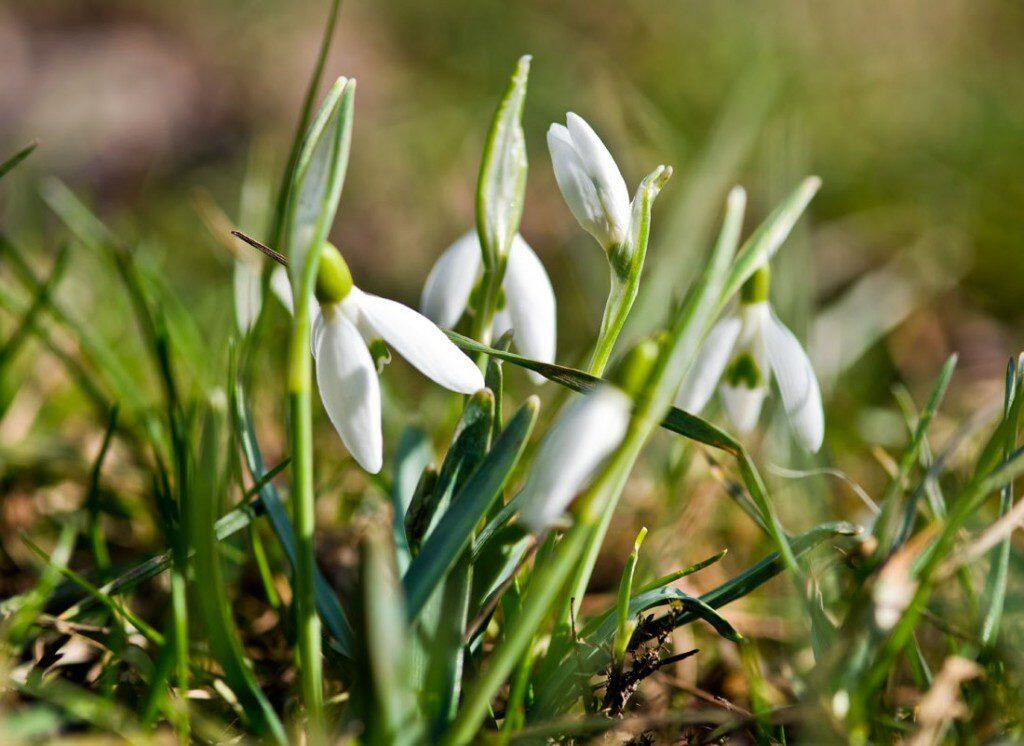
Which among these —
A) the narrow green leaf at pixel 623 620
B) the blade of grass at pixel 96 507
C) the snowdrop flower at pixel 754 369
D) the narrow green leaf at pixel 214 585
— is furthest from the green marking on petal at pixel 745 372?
the blade of grass at pixel 96 507

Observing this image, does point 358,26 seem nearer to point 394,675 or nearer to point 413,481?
point 413,481

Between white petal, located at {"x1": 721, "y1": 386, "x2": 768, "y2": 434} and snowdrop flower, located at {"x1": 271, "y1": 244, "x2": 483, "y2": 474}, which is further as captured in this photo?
white petal, located at {"x1": 721, "y1": 386, "x2": 768, "y2": 434}

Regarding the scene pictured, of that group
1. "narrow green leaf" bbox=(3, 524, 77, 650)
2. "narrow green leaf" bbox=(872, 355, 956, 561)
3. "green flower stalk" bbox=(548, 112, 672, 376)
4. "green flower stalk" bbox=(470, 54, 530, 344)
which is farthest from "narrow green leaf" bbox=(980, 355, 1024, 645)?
"narrow green leaf" bbox=(3, 524, 77, 650)

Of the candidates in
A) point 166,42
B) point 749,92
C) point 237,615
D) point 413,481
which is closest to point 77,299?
point 237,615

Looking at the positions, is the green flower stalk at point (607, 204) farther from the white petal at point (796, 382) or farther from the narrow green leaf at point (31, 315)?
the narrow green leaf at point (31, 315)

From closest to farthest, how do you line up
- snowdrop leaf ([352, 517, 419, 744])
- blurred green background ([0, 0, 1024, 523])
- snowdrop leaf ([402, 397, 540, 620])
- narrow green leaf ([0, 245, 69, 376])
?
snowdrop leaf ([352, 517, 419, 744]), snowdrop leaf ([402, 397, 540, 620]), narrow green leaf ([0, 245, 69, 376]), blurred green background ([0, 0, 1024, 523])

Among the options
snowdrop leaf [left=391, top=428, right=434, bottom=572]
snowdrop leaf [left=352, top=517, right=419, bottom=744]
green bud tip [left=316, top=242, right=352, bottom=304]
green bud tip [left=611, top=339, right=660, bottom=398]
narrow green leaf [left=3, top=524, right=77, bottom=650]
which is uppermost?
green bud tip [left=611, top=339, right=660, bottom=398]

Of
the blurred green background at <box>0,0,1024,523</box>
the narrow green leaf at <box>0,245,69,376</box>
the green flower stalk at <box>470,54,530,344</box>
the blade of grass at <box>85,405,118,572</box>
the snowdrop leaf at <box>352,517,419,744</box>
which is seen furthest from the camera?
the blurred green background at <box>0,0,1024,523</box>

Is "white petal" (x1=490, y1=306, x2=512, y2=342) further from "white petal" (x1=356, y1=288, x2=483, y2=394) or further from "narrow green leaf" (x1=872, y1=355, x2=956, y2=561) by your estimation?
"narrow green leaf" (x1=872, y1=355, x2=956, y2=561)
